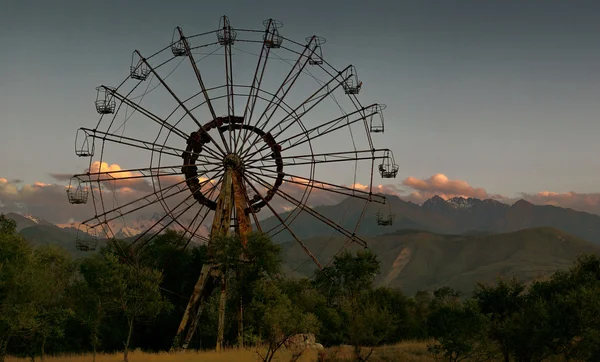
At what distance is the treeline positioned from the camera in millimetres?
38094

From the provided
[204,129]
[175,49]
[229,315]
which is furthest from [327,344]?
[175,49]

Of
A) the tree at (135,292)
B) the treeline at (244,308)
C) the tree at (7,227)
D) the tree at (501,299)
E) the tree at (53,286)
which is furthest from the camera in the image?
the tree at (501,299)

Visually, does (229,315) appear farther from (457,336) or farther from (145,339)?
(457,336)

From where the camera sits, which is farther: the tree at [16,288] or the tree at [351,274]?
the tree at [351,274]

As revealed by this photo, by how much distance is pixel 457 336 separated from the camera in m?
38.2

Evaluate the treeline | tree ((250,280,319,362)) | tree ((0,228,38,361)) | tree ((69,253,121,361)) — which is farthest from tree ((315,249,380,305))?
tree ((0,228,38,361))

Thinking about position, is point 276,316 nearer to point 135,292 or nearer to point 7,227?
point 135,292

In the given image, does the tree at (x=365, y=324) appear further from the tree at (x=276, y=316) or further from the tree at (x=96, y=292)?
the tree at (x=96, y=292)

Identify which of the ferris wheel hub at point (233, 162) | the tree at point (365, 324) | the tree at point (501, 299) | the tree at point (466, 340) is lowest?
the tree at point (365, 324)

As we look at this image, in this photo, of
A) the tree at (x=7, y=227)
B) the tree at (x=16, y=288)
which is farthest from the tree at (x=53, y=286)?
the tree at (x=7, y=227)

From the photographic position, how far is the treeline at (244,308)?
125ft

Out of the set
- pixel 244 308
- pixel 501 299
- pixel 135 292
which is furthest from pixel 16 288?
pixel 501 299

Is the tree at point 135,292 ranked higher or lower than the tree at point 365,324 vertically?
higher

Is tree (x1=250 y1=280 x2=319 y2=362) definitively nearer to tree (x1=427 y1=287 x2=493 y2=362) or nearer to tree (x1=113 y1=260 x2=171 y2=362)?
tree (x1=113 y1=260 x2=171 y2=362)
